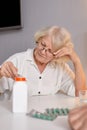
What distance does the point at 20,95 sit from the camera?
50.2 inches

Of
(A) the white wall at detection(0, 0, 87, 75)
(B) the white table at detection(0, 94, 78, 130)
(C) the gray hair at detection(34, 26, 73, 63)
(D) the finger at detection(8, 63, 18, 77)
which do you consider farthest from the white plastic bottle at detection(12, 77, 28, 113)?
(A) the white wall at detection(0, 0, 87, 75)

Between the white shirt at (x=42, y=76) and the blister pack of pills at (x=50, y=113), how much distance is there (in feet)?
1.42

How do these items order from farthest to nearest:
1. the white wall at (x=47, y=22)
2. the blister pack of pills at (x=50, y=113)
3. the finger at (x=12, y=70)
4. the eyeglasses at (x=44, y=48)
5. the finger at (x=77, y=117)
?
the white wall at (x=47, y=22)
the eyeglasses at (x=44, y=48)
the finger at (x=12, y=70)
the blister pack of pills at (x=50, y=113)
the finger at (x=77, y=117)

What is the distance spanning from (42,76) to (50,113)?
1.79 ft

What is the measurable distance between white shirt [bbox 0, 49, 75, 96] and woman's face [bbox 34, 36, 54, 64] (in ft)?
0.24

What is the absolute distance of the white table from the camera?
3.67 feet

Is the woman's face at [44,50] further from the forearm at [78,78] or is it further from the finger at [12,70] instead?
the finger at [12,70]

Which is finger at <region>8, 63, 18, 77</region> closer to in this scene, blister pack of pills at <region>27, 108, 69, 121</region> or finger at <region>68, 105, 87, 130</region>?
blister pack of pills at <region>27, 108, 69, 121</region>

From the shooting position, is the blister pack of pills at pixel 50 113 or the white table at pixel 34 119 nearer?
the white table at pixel 34 119

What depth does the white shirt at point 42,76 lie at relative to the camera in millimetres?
1789

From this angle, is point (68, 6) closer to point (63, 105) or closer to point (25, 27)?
point (25, 27)

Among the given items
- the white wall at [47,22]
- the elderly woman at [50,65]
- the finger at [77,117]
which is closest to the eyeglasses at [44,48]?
the elderly woman at [50,65]

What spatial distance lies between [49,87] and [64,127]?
69 cm

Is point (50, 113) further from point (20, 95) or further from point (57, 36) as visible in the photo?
point (57, 36)
